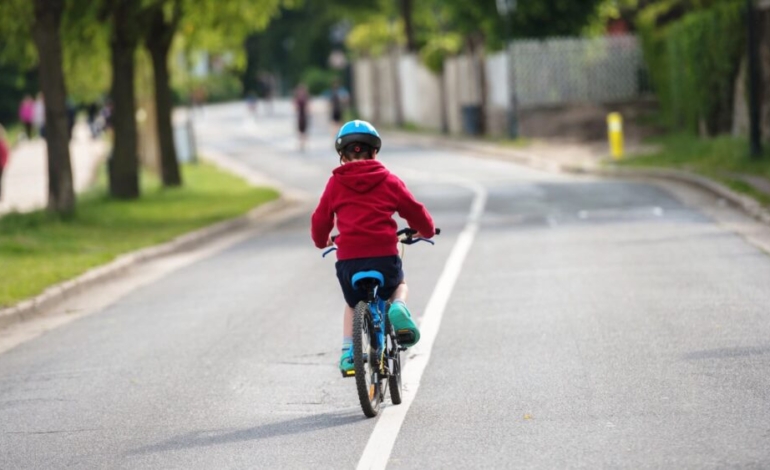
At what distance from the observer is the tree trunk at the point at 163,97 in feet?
103

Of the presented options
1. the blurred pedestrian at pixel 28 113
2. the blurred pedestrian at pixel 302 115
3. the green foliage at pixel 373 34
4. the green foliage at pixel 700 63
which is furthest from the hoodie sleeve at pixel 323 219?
the green foliage at pixel 373 34

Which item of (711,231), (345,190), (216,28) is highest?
(216,28)

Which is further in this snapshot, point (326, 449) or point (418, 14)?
point (418, 14)

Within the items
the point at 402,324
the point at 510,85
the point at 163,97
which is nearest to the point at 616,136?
the point at 510,85

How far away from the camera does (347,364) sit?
8727 millimetres

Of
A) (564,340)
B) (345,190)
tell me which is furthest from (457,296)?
(345,190)

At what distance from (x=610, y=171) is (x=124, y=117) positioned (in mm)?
9936

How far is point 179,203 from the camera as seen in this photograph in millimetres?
28281

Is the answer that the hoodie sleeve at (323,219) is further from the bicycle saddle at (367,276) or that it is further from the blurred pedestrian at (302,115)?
the blurred pedestrian at (302,115)

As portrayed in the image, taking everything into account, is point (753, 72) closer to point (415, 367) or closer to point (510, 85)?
point (415, 367)

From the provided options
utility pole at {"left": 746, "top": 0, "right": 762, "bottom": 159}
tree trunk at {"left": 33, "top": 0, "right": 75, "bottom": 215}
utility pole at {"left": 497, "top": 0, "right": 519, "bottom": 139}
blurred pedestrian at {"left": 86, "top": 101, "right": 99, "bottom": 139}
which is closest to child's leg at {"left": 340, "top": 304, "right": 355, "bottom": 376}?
tree trunk at {"left": 33, "top": 0, "right": 75, "bottom": 215}

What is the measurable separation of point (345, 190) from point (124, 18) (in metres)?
19.3

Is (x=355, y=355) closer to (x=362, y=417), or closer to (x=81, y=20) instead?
(x=362, y=417)

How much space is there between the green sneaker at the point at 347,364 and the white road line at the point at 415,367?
0.30 m
